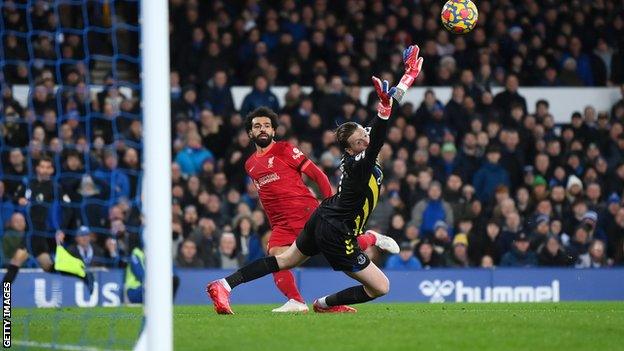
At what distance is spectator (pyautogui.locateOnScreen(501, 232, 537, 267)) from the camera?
18250 millimetres

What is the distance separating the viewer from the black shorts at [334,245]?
11062 millimetres

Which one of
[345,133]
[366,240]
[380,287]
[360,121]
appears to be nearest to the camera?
[345,133]

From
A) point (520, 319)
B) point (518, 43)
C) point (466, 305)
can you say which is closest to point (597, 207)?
point (518, 43)

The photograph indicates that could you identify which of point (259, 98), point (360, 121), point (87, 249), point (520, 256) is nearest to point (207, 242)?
point (87, 249)

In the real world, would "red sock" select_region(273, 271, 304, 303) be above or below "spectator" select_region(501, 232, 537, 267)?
below

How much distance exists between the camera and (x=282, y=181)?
12133 millimetres

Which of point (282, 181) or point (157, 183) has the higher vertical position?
point (282, 181)

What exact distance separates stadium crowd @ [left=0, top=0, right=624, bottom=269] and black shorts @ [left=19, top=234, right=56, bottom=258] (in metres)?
0.13

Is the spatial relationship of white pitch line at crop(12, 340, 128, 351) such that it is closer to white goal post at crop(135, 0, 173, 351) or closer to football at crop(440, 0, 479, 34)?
white goal post at crop(135, 0, 173, 351)

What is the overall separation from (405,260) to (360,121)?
2750mm

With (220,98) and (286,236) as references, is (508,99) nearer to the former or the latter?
(220,98)

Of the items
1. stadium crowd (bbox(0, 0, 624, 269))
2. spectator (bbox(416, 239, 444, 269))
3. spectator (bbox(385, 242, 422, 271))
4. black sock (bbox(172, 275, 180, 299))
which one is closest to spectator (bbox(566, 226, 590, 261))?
stadium crowd (bbox(0, 0, 624, 269))

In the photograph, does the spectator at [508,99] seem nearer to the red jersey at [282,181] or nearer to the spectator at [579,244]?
the spectator at [579,244]

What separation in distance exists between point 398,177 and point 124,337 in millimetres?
9838
